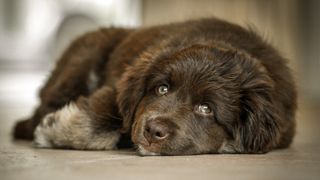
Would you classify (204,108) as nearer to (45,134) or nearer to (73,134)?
(73,134)

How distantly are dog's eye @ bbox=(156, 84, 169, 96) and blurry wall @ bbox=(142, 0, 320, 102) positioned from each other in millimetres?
7819

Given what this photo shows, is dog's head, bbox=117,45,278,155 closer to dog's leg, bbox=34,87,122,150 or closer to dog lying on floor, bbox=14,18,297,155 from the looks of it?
dog lying on floor, bbox=14,18,297,155

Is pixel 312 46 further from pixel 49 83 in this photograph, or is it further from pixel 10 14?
pixel 49 83

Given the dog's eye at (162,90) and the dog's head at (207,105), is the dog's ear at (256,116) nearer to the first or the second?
the dog's head at (207,105)

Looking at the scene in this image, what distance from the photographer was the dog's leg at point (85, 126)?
13.8 feet

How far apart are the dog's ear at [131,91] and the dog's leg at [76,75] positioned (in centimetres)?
77

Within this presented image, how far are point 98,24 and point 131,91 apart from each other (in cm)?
828

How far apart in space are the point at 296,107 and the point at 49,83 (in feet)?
6.35

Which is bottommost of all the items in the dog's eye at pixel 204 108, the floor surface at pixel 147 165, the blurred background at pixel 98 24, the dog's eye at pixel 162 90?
the floor surface at pixel 147 165

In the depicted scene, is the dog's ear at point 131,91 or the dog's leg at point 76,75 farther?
the dog's leg at point 76,75

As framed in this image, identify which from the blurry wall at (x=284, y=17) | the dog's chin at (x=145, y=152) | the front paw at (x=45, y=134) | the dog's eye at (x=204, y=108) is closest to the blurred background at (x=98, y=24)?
the blurry wall at (x=284, y=17)

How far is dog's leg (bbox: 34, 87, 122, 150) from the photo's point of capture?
4.21 metres

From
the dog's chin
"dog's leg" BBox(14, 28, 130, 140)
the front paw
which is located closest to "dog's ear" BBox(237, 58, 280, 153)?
the dog's chin

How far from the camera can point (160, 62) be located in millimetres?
4105
